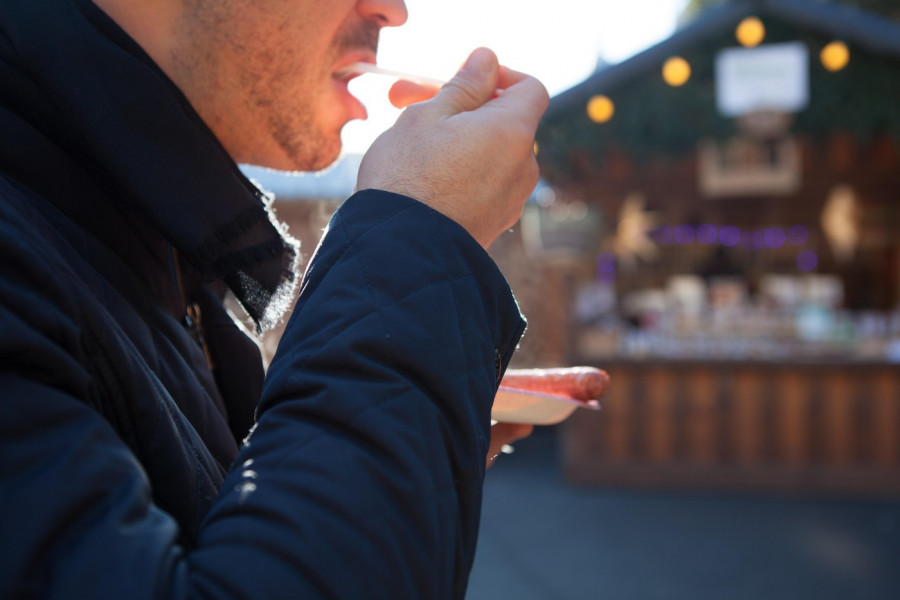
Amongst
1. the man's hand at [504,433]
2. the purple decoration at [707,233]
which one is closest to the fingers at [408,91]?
the man's hand at [504,433]

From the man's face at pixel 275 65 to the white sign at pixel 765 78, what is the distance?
4.79 meters

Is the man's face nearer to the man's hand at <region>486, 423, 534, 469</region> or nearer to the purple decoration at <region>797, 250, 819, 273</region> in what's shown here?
the man's hand at <region>486, 423, 534, 469</region>

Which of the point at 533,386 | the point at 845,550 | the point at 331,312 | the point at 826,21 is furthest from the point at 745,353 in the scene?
the point at 331,312

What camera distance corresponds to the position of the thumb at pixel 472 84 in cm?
A: 78

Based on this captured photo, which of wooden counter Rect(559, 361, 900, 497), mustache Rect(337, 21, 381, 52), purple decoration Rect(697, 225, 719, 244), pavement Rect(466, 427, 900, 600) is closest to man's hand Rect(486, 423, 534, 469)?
mustache Rect(337, 21, 381, 52)

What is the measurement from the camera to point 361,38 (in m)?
1.05

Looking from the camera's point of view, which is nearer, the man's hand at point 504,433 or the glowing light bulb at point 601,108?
the man's hand at point 504,433

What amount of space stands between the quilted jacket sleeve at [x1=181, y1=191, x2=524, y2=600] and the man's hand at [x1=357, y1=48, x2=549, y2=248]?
0.11ft

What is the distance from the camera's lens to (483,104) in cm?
82

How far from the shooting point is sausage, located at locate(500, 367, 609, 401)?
108 centimetres

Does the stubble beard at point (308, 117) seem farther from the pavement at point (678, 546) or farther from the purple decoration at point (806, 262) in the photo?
the purple decoration at point (806, 262)

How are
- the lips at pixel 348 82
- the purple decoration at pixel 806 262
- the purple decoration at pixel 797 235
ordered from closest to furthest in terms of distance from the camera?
1. the lips at pixel 348 82
2. the purple decoration at pixel 797 235
3. the purple decoration at pixel 806 262

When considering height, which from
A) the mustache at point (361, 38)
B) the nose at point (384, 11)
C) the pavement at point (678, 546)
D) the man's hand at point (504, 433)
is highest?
the nose at point (384, 11)

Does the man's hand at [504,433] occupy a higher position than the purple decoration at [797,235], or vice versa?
the man's hand at [504,433]
